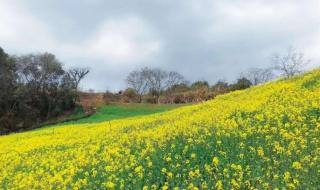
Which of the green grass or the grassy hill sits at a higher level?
the green grass

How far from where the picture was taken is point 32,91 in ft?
208

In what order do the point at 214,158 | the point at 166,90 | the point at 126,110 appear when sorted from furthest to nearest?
the point at 166,90
the point at 126,110
the point at 214,158

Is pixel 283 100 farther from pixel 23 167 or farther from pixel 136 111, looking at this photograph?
pixel 136 111

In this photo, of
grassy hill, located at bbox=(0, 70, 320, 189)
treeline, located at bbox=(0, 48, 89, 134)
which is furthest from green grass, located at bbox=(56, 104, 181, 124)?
grassy hill, located at bbox=(0, 70, 320, 189)

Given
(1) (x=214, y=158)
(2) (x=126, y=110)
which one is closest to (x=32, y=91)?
(2) (x=126, y=110)

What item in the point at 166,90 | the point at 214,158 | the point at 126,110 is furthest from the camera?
the point at 166,90

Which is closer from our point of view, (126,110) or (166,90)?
(126,110)

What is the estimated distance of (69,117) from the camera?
194 feet

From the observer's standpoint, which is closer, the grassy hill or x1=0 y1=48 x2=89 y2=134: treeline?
the grassy hill

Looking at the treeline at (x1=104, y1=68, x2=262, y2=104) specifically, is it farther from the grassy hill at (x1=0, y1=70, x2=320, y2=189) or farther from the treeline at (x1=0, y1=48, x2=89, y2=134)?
the grassy hill at (x1=0, y1=70, x2=320, y2=189)

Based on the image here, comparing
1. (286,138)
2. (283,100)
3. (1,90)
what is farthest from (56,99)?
(286,138)

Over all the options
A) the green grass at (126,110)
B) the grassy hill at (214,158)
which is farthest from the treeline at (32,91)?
the grassy hill at (214,158)

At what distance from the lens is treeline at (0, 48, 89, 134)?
60.9m

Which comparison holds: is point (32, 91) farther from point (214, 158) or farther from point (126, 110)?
point (214, 158)
